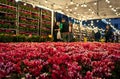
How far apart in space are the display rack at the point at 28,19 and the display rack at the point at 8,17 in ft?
2.44

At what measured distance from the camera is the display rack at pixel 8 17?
609 inches

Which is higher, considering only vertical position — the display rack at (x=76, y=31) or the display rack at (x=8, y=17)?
the display rack at (x=8, y=17)

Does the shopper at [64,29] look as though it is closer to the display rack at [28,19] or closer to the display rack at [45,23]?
the display rack at [28,19]

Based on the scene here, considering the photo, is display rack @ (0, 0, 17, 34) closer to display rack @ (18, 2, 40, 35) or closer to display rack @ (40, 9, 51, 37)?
display rack @ (18, 2, 40, 35)

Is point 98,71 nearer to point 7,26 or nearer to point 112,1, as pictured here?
point 7,26

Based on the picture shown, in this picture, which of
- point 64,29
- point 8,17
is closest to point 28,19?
point 8,17

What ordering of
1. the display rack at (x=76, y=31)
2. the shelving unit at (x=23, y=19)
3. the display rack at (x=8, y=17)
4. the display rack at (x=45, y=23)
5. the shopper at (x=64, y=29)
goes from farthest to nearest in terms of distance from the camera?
the display rack at (x=76, y=31)
the display rack at (x=45, y=23)
the shelving unit at (x=23, y=19)
the display rack at (x=8, y=17)
the shopper at (x=64, y=29)

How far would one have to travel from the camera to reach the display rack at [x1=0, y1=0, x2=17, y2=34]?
50.8ft

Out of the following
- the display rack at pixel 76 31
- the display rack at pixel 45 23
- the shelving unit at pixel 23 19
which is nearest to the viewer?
the shelving unit at pixel 23 19

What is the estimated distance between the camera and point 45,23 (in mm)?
21031

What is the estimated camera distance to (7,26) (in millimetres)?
15773

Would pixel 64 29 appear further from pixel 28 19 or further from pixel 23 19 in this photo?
pixel 28 19

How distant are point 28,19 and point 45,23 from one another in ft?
8.55

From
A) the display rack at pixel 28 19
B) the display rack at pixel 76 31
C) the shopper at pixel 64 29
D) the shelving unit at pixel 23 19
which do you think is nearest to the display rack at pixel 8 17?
the shelving unit at pixel 23 19
